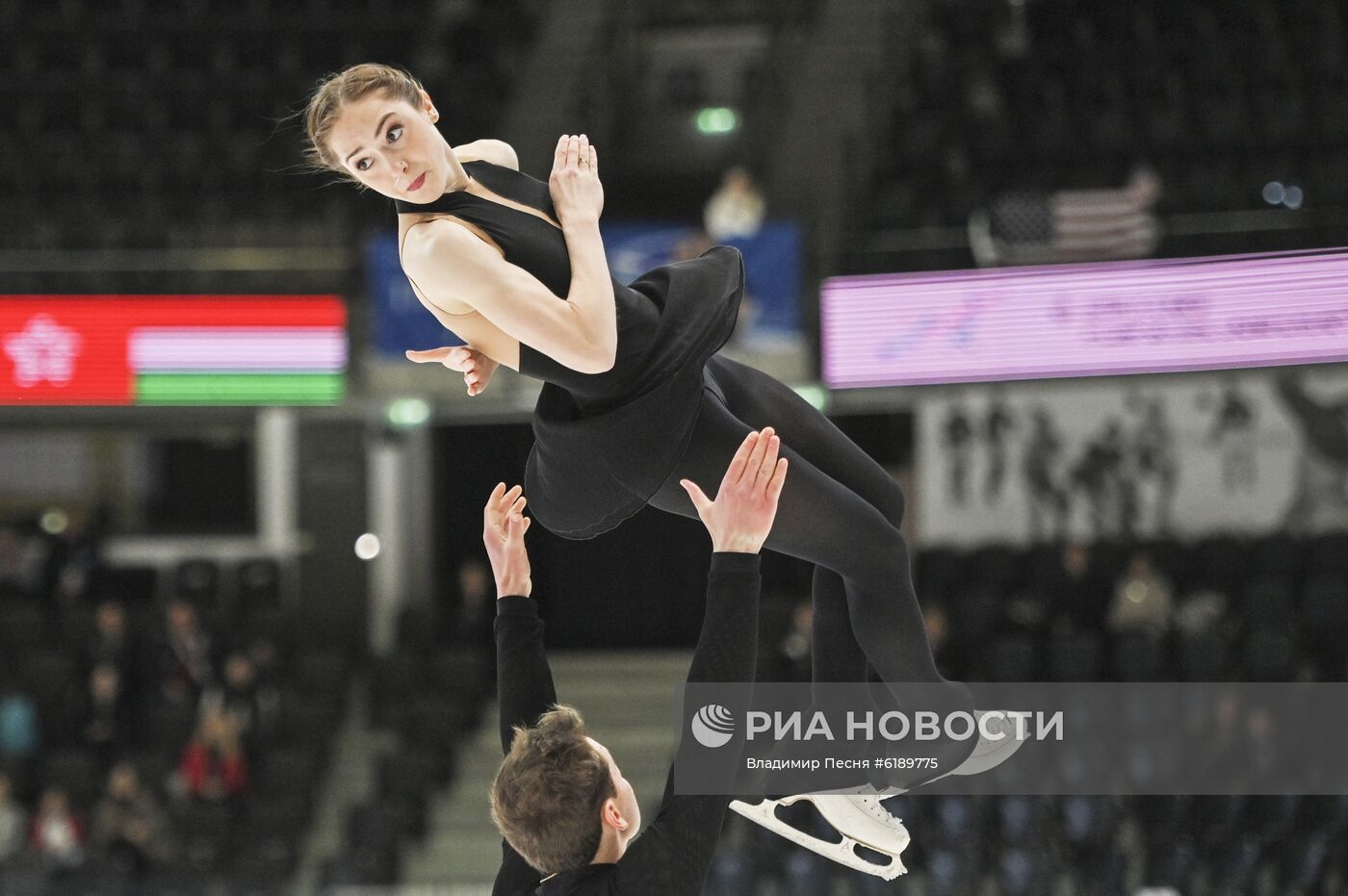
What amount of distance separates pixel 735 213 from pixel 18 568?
7808 mm

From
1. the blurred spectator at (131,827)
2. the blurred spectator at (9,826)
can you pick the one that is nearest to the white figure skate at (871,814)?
the blurred spectator at (131,827)

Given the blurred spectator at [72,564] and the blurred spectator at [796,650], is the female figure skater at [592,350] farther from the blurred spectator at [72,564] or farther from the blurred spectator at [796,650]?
the blurred spectator at [72,564]

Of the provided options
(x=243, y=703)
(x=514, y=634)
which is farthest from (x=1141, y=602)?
(x=514, y=634)

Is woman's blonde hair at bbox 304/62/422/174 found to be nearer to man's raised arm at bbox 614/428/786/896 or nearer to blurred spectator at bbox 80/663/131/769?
man's raised arm at bbox 614/428/786/896

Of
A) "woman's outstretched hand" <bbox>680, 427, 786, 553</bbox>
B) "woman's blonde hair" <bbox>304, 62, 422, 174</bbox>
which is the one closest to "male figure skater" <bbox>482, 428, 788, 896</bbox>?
"woman's outstretched hand" <bbox>680, 427, 786, 553</bbox>

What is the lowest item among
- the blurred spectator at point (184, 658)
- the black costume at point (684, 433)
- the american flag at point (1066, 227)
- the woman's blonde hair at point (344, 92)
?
the blurred spectator at point (184, 658)

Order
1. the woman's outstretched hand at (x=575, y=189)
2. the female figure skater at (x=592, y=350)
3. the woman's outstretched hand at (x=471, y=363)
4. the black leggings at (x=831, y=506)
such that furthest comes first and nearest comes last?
the woman's outstretched hand at (x=471, y=363) → the black leggings at (x=831, y=506) → the woman's outstretched hand at (x=575, y=189) → the female figure skater at (x=592, y=350)

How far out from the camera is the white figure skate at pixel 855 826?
13.5 feet

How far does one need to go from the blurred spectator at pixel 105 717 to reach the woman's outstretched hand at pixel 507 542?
10337mm

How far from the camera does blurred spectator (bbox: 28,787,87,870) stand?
39.6ft

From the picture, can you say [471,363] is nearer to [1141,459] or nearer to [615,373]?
[615,373]

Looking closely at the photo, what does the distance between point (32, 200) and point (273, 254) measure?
286cm

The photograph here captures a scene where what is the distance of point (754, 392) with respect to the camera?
3934 mm

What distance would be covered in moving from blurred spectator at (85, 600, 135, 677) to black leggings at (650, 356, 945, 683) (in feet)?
36.0
